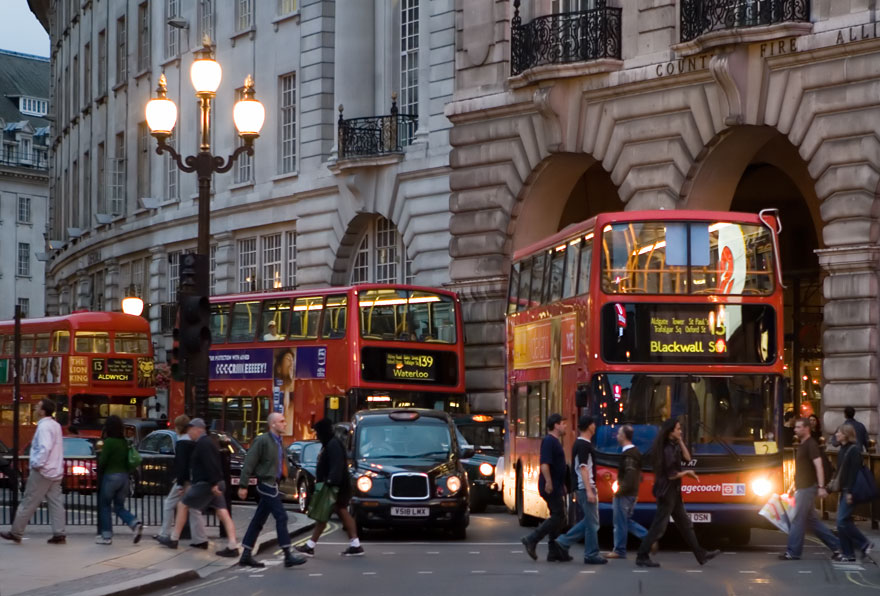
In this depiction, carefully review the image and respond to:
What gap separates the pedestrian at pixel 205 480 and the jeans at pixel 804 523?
629 centimetres

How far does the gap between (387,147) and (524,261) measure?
16.1 meters

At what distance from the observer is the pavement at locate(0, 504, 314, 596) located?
1661 cm

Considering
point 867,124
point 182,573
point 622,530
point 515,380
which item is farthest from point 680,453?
point 867,124

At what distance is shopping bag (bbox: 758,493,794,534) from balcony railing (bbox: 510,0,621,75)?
15.8 m

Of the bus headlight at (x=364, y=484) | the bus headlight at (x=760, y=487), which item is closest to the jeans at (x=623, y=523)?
the bus headlight at (x=760, y=487)

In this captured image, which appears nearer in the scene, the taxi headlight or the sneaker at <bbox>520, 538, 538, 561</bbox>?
the sneaker at <bbox>520, 538, 538, 561</bbox>

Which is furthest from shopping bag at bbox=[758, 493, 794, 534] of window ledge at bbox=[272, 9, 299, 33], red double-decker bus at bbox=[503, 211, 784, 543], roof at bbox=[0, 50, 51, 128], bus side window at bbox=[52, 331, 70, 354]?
roof at bbox=[0, 50, 51, 128]

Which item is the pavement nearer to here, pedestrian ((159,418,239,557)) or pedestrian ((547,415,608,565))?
pedestrian ((159,418,239,557))

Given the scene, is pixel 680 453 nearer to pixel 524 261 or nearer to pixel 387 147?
pixel 524 261

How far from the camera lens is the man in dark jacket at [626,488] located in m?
20.1

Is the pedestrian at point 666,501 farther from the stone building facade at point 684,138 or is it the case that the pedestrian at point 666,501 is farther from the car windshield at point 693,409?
the stone building facade at point 684,138

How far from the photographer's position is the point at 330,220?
45.1m

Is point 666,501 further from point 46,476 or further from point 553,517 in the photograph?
point 46,476

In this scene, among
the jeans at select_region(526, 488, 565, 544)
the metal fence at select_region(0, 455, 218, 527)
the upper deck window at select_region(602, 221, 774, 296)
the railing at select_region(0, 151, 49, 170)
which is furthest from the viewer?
the railing at select_region(0, 151, 49, 170)
